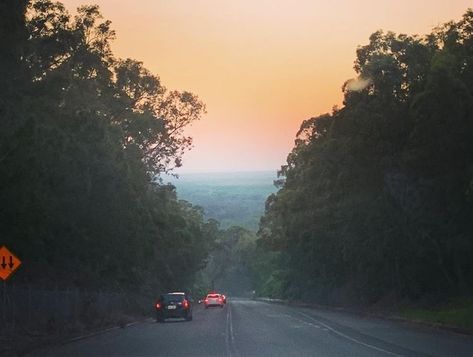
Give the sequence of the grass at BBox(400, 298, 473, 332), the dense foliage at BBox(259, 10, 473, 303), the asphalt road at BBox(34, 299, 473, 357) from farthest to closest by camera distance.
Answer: the dense foliage at BBox(259, 10, 473, 303) → the grass at BBox(400, 298, 473, 332) → the asphalt road at BBox(34, 299, 473, 357)

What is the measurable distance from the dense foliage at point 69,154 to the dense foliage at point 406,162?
1177cm

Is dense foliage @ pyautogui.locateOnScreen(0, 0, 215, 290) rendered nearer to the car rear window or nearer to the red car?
the car rear window

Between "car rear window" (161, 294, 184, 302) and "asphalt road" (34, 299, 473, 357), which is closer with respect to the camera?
"asphalt road" (34, 299, 473, 357)

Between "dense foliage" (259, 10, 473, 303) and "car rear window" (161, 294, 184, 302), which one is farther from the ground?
"dense foliage" (259, 10, 473, 303)

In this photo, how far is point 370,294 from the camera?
213ft

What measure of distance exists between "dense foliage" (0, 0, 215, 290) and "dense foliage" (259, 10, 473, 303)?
1177 cm

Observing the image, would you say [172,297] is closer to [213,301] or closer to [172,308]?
[172,308]

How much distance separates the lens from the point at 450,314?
1524 inches

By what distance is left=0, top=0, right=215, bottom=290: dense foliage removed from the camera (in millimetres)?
25266

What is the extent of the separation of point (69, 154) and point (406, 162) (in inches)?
607

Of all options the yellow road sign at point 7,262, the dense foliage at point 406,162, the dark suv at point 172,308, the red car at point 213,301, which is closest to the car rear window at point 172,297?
the dark suv at point 172,308

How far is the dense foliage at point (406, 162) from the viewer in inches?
1383

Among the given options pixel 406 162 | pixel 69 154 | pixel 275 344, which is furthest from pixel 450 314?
pixel 69 154

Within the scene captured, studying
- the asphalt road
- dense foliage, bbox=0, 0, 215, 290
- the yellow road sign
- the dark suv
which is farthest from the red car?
the yellow road sign
